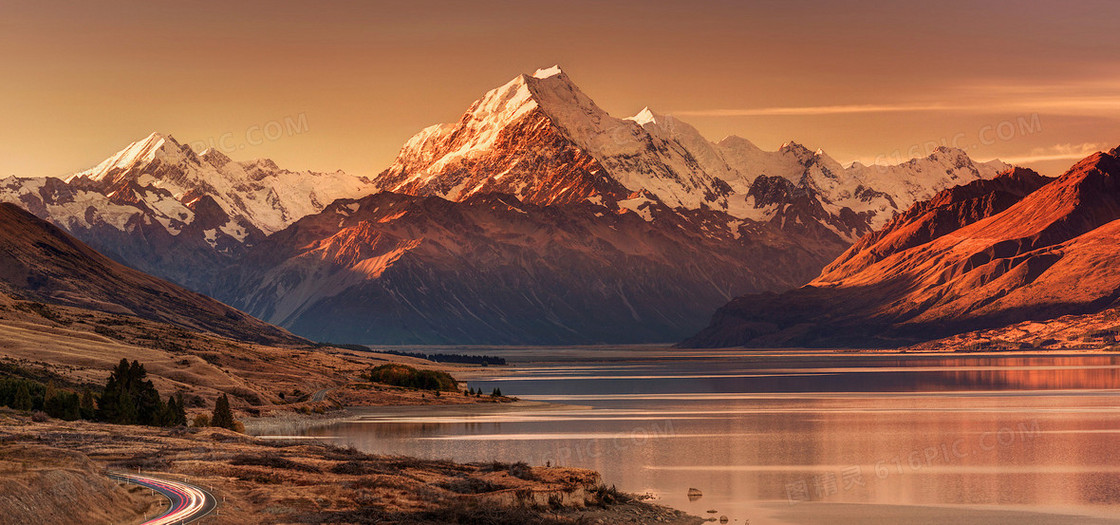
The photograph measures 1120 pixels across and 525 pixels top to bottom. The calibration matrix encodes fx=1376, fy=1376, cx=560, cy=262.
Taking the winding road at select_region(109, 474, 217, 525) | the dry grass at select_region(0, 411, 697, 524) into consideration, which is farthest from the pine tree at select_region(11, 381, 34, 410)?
the winding road at select_region(109, 474, 217, 525)

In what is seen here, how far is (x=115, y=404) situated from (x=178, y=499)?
6026 centimetres

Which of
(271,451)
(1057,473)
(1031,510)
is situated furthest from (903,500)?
(271,451)

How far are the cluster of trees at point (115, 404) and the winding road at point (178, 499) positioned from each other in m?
49.7

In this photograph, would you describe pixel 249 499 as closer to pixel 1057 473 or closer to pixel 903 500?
pixel 903 500

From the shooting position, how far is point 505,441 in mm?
134000

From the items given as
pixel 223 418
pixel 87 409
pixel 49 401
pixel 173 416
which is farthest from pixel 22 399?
pixel 223 418

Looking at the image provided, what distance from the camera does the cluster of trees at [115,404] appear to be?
122m

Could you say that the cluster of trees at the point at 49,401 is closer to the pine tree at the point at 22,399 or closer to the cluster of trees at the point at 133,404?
the pine tree at the point at 22,399

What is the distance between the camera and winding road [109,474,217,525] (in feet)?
198

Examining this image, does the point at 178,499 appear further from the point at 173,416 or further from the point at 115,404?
the point at 173,416

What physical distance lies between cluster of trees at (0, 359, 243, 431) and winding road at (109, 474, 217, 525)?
49.7 m

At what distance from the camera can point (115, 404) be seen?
4847 inches

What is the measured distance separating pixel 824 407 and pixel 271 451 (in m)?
105

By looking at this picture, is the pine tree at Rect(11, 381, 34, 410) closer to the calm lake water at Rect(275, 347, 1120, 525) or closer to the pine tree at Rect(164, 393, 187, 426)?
the pine tree at Rect(164, 393, 187, 426)
